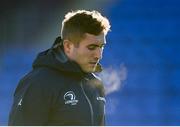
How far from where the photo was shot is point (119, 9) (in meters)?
6.40

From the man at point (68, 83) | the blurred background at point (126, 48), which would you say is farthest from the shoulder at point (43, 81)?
the blurred background at point (126, 48)

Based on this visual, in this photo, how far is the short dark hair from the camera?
300 centimetres

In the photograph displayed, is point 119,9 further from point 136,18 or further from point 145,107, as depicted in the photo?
point 145,107

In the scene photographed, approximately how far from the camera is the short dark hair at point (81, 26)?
118 inches

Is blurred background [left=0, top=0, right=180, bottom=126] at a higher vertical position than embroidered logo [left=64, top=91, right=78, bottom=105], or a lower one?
higher

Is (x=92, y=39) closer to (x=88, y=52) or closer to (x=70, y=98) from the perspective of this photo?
(x=88, y=52)

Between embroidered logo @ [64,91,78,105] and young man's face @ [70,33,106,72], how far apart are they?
0.14 metres

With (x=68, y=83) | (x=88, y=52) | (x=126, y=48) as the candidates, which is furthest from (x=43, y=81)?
(x=126, y=48)

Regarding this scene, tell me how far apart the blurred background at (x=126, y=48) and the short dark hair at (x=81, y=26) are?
118 inches

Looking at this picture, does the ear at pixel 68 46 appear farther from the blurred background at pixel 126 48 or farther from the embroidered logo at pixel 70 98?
the blurred background at pixel 126 48

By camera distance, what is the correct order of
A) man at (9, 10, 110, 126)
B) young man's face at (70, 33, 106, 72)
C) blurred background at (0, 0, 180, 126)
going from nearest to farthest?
1. man at (9, 10, 110, 126)
2. young man's face at (70, 33, 106, 72)
3. blurred background at (0, 0, 180, 126)

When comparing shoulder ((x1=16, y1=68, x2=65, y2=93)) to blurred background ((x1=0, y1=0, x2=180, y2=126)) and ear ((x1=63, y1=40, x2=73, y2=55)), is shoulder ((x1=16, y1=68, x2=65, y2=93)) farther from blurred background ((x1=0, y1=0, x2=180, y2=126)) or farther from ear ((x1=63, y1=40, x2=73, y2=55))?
blurred background ((x1=0, y1=0, x2=180, y2=126))

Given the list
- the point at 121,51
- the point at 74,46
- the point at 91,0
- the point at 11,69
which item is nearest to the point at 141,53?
the point at 121,51

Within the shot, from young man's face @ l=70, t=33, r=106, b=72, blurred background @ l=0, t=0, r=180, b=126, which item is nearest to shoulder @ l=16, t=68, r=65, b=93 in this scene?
young man's face @ l=70, t=33, r=106, b=72
